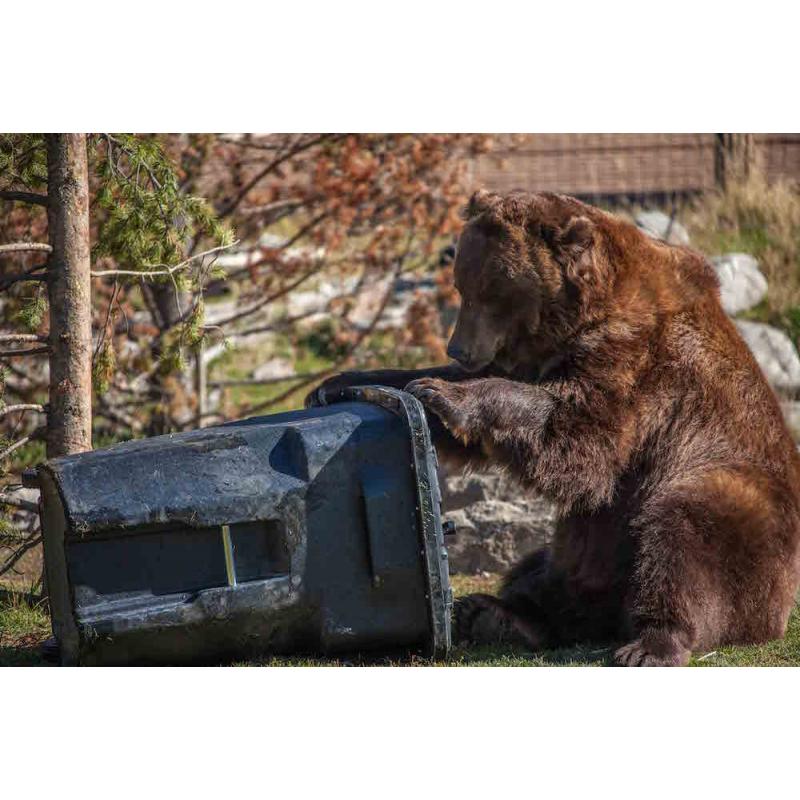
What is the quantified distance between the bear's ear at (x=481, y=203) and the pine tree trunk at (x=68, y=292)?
188cm

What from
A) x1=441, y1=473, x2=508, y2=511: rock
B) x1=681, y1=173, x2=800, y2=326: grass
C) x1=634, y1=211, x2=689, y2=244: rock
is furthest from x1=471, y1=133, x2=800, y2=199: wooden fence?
x1=441, y1=473, x2=508, y2=511: rock

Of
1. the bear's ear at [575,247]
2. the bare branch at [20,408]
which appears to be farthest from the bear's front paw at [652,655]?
the bare branch at [20,408]

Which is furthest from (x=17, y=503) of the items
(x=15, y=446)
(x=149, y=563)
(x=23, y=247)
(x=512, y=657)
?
(x=512, y=657)

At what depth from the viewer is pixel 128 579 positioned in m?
4.20

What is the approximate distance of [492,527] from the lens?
7492 mm

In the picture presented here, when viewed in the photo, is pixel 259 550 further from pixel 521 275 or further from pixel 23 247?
pixel 23 247

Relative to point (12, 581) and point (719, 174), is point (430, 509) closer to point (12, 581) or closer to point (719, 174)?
point (12, 581)

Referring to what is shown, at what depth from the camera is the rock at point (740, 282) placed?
12297 millimetres

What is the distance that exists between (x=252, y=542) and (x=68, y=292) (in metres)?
2.06

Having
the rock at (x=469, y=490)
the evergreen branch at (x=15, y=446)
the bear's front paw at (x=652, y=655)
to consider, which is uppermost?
the evergreen branch at (x=15, y=446)

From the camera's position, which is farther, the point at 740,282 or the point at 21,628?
the point at 740,282

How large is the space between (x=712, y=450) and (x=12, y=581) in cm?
401

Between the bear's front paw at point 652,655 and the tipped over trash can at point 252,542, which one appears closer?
the tipped over trash can at point 252,542

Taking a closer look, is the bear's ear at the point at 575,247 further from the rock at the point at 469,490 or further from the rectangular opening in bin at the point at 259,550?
the rock at the point at 469,490
